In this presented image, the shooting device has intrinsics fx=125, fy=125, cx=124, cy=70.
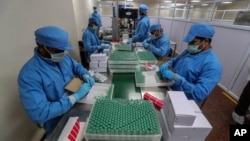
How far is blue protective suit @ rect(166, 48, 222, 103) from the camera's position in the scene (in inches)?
39.5

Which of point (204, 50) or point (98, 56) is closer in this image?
point (204, 50)

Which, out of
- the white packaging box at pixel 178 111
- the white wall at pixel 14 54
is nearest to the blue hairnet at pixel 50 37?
the white wall at pixel 14 54

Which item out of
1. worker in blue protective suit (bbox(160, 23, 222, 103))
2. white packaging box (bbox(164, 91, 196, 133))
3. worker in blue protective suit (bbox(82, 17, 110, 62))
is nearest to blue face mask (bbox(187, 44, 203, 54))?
worker in blue protective suit (bbox(160, 23, 222, 103))

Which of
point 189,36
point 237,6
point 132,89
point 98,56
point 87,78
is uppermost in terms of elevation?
point 237,6

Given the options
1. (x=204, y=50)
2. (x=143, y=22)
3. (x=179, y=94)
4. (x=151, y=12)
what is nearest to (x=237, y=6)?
(x=151, y=12)

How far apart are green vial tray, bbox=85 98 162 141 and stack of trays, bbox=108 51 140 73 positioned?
31.8 inches

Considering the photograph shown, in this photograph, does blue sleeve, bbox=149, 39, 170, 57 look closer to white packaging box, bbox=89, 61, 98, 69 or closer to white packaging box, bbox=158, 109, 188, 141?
white packaging box, bbox=89, 61, 98, 69

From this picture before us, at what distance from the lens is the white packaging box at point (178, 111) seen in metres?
0.61

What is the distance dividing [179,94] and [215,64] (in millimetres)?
518

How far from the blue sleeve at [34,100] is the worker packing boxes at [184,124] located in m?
0.70

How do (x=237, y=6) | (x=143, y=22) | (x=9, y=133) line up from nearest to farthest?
1. (x=9, y=133)
2. (x=143, y=22)
3. (x=237, y=6)

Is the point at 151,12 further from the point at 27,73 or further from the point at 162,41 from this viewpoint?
the point at 27,73

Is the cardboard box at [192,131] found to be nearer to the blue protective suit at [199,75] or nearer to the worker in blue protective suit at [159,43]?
the blue protective suit at [199,75]

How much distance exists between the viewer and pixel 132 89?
4.12 ft
